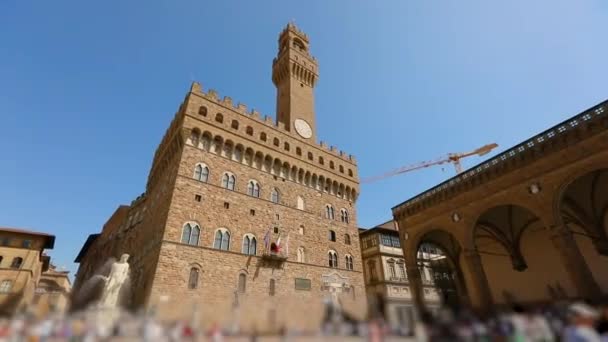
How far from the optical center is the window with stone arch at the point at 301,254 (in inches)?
898

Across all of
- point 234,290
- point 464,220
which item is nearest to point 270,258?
point 234,290

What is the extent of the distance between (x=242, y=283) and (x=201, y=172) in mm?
8291

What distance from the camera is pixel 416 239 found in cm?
2075

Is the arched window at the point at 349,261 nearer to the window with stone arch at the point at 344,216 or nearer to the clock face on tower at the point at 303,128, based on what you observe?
the window with stone arch at the point at 344,216

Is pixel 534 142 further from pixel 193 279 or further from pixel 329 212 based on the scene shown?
pixel 193 279

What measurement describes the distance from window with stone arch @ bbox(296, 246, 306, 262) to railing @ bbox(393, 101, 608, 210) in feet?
33.3

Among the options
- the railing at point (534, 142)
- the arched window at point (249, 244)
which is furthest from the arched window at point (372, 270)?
the arched window at point (249, 244)


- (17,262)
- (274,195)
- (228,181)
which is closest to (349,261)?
(274,195)

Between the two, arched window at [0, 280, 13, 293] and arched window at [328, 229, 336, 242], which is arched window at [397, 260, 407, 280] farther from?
arched window at [0, 280, 13, 293]

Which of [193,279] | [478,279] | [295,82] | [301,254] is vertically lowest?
[478,279]

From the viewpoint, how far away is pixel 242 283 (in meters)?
19.1

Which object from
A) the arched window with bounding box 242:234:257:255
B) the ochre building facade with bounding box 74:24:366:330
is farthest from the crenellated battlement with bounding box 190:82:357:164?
Result: the arched window with bounding box 242:234:257:255

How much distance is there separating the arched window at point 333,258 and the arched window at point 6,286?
105ft

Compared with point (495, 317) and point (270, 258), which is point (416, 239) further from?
point (495, 317)
